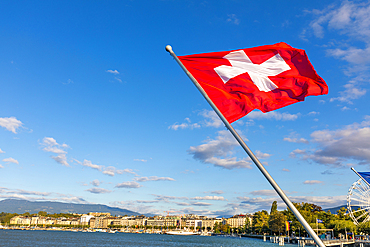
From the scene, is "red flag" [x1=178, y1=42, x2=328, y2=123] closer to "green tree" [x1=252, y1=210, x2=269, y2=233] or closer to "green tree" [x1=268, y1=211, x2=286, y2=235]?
"green tree" [x1=268, y1=211, x2=286, y2=235]

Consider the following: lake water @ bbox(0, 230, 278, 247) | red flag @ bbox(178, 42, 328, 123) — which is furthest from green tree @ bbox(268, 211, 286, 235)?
red flag @ bbox(178, 42, 328, 123)

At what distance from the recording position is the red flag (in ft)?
26.1

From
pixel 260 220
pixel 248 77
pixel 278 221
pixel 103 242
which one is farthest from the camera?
pixel 260 220

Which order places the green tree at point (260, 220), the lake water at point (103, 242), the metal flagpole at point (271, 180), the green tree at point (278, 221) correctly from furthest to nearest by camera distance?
1. the green tree at point (260, 220)
2. the green tree at point (278, 221)
3. the lake water at point (103, 242)
4. the metal flagpole at point (271, 180)

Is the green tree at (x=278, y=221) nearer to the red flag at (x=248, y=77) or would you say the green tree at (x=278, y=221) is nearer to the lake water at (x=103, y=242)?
the lake water at (x=103, y=242)

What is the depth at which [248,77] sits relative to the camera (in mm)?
8250

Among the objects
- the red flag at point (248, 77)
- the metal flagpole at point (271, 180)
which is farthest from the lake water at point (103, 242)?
the metal flagpole at point (271, 180)

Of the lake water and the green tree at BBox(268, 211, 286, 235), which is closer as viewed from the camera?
the lake water

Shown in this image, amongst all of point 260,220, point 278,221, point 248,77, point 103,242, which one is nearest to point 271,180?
point 248,77

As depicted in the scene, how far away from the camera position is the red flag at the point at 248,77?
796 cm

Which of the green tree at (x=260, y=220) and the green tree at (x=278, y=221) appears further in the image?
the green tree at (x=260, y=220)

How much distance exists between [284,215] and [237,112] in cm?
14017

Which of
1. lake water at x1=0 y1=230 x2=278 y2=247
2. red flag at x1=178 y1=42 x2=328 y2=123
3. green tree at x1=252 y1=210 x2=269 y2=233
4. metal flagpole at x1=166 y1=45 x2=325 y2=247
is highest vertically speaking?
red flag at x1=178 y1=42 x2=328 y2=123

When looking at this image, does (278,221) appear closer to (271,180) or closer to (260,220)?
(260,220)
